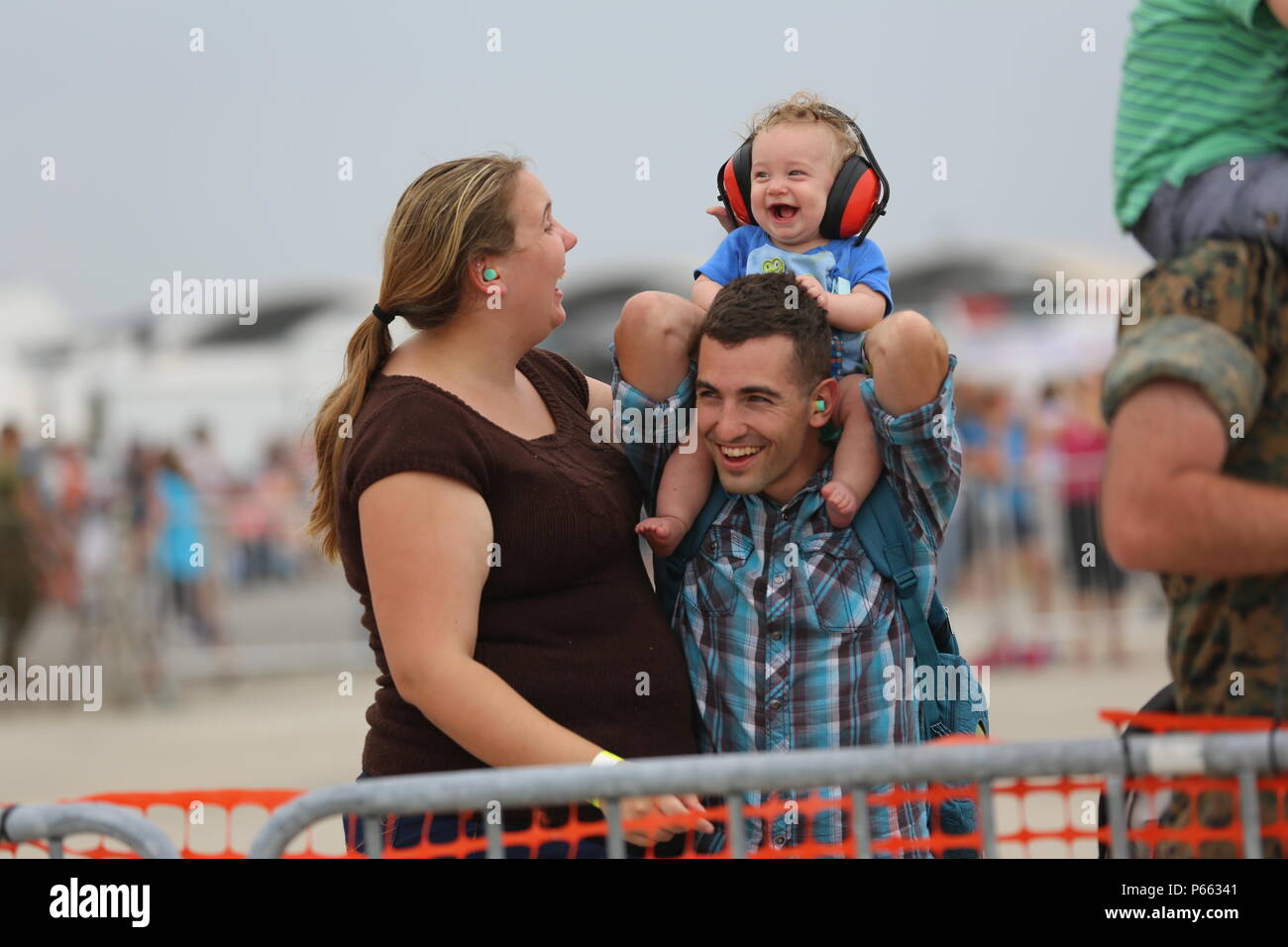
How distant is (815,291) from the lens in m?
3.06

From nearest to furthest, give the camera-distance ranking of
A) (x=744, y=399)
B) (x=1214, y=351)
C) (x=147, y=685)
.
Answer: (x=1214, y=351) < (x=744, y=399) < (x=147, y=685)

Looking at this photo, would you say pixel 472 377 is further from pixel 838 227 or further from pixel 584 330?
pixel 584 330

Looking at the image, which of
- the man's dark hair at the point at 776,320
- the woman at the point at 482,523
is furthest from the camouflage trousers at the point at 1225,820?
the man's dark hair at the point at 776,320

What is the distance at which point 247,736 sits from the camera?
10.3 meters

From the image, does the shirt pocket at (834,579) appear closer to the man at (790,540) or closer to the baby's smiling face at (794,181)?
the man at (790,540)

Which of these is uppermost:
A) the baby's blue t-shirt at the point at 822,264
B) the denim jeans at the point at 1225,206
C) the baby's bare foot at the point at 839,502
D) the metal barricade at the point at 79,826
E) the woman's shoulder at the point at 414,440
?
the baby's blue t-shirt at the point at 822,264

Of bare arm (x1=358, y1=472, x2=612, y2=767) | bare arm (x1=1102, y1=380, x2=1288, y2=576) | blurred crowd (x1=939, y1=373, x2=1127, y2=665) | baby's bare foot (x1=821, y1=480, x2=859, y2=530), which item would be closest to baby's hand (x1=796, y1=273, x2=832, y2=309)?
baby's bare foot (x1=821, y1=480, x2=859, y2=530)

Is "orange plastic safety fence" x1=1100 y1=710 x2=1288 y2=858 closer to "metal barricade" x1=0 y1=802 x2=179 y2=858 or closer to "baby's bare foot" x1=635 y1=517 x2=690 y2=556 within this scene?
"baby's bare foot" x1=635 y1=517 x2=690 y2=556

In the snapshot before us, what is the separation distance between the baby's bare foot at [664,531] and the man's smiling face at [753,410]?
0.14 metres

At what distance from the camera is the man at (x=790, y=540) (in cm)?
286

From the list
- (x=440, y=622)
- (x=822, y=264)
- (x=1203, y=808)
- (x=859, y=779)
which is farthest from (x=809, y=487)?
(x=1203, y=808)

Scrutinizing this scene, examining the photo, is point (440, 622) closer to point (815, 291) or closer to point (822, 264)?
point (815, 291)
